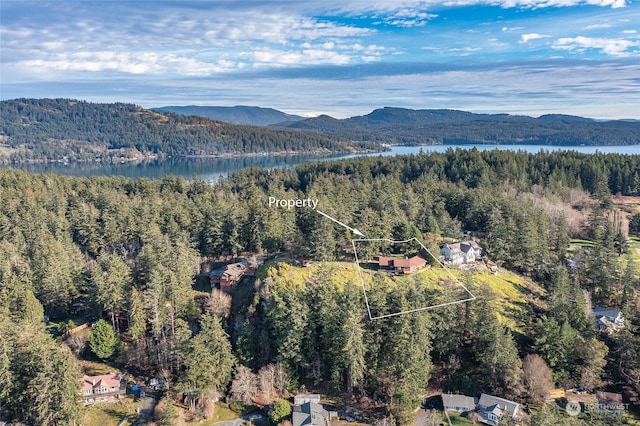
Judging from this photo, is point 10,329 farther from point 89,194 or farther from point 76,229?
point 89,194

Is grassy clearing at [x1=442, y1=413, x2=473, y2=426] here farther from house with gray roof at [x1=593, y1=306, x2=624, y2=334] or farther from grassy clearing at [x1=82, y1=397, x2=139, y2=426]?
grassy clearing at [x1=82, y1=397, x2=139, y2=426]

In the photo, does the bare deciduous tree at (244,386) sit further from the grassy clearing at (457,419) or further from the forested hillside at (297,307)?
the grassy clearing at (457,419)

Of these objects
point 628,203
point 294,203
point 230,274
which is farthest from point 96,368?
point 628,203

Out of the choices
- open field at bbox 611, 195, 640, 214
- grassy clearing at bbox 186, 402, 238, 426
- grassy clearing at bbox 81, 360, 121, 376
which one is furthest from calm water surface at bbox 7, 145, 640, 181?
grassy clearing at bbox 186, 402, 238, 426

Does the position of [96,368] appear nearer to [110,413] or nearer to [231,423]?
[110,413]

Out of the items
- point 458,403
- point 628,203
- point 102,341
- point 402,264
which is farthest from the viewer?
point 628,203

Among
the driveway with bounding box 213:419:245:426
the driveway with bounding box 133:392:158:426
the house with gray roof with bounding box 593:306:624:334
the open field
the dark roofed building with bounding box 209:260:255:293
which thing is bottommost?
the driveway with bounding box 213:419:245:426
